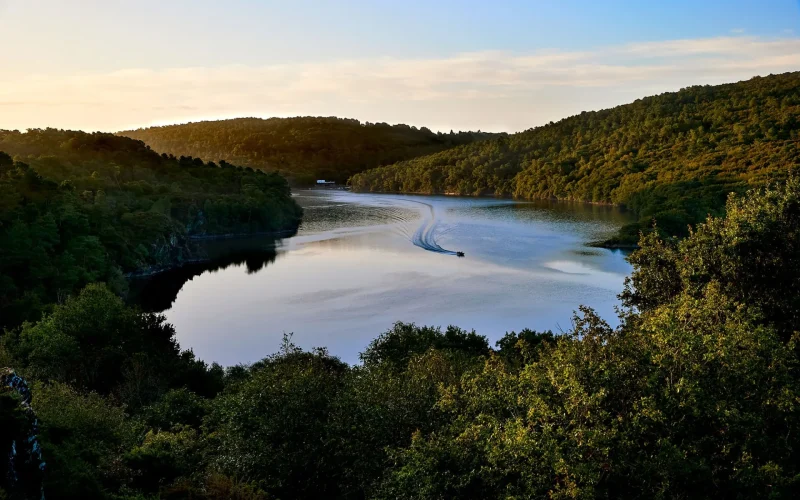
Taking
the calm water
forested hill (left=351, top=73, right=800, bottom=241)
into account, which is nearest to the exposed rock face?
the calm water

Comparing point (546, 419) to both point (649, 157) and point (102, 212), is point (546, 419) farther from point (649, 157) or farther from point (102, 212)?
point (649, 157)

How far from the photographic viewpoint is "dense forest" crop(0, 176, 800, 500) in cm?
1001

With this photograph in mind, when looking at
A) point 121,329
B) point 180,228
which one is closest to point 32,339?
point 121,329

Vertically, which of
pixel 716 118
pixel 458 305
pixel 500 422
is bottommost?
pixel 458 305

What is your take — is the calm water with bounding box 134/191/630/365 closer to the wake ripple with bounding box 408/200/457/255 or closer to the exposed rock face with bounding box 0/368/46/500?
the wake ripple with bounding box 408/200/457/255

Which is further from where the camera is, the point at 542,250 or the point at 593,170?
the point at 593,170

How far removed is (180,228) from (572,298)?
141 ft

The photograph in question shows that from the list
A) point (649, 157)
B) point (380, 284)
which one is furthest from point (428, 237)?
point (649, 157)

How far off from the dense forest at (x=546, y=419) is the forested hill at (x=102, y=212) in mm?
20730

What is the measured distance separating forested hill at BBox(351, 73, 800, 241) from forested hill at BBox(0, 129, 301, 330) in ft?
153

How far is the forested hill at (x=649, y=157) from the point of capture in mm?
84312

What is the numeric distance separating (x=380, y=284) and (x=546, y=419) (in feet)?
138

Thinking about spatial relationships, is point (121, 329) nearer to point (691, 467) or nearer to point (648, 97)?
point (691, 467)

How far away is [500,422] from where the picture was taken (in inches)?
450
